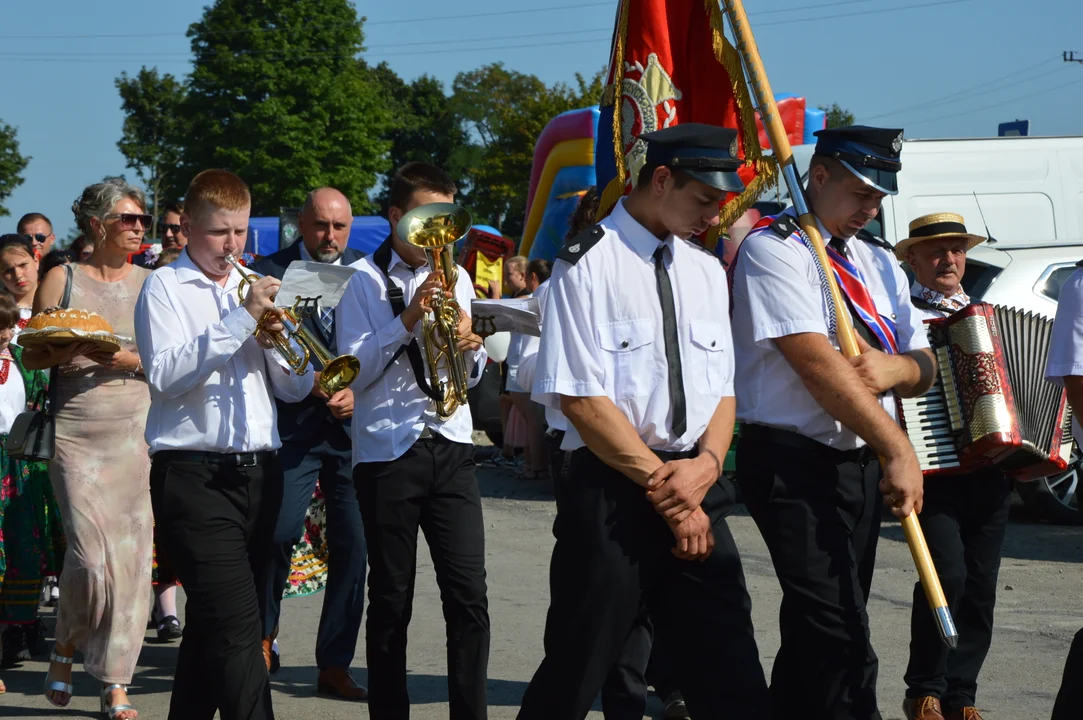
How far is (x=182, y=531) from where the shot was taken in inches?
176

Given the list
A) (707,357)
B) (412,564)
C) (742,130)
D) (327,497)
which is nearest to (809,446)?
(707,357)

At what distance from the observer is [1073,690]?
3.69 metres

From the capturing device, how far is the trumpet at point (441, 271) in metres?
5.03

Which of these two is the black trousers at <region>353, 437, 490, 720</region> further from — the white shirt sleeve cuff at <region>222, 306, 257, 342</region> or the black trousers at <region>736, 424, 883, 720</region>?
the black trousers at <region>736, 424, 883, 720</region>

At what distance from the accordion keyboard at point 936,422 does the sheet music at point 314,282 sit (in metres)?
2.16

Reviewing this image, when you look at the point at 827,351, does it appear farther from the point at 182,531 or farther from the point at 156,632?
the point at 156,632

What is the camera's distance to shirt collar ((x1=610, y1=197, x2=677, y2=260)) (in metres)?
3.84

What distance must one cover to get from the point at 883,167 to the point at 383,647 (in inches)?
98.3

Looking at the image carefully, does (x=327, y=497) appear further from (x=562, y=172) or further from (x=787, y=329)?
(x=562, y=172)

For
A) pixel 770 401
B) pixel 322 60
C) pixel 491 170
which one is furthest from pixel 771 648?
pixel 322 60

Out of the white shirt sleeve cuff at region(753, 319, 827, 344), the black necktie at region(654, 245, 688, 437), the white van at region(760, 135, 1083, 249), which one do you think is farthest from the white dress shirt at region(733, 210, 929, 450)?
the white van at region(760, 135, 1083, 249)

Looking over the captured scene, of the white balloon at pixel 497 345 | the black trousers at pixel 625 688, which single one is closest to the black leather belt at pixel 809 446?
the black trousers at pixel 625 688

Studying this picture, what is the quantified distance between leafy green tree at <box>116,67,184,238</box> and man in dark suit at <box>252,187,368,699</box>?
209 ft

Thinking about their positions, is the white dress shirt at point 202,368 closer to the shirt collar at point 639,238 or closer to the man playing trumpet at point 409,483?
the man playing trumpet at point 409,483
